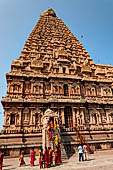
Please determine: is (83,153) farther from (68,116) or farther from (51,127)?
(68,116)

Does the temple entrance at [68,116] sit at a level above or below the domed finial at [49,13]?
below

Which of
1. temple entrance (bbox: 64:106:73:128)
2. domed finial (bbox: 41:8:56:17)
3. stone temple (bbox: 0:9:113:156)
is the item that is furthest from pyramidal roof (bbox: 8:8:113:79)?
temple entrance (bbox: 64:106:73:128)

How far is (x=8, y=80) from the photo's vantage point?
73.0 ft

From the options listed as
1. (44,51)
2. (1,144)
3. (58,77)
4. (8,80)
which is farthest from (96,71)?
(1,144)

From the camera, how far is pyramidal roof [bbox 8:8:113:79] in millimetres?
25297

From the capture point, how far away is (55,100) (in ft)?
68.6

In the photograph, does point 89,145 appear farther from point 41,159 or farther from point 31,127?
point 41,159

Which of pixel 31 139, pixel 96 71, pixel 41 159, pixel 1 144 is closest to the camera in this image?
pixel 41 159

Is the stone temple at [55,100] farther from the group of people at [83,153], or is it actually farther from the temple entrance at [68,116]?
the group of people at [83,153]

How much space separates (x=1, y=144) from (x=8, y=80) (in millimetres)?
9632

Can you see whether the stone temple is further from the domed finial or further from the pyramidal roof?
the domed finial

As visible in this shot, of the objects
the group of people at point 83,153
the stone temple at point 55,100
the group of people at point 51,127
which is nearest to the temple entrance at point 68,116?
the stone temple at point 55,100

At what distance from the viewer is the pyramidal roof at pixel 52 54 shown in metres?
25.3

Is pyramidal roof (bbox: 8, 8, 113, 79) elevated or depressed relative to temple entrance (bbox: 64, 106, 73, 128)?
elevated
